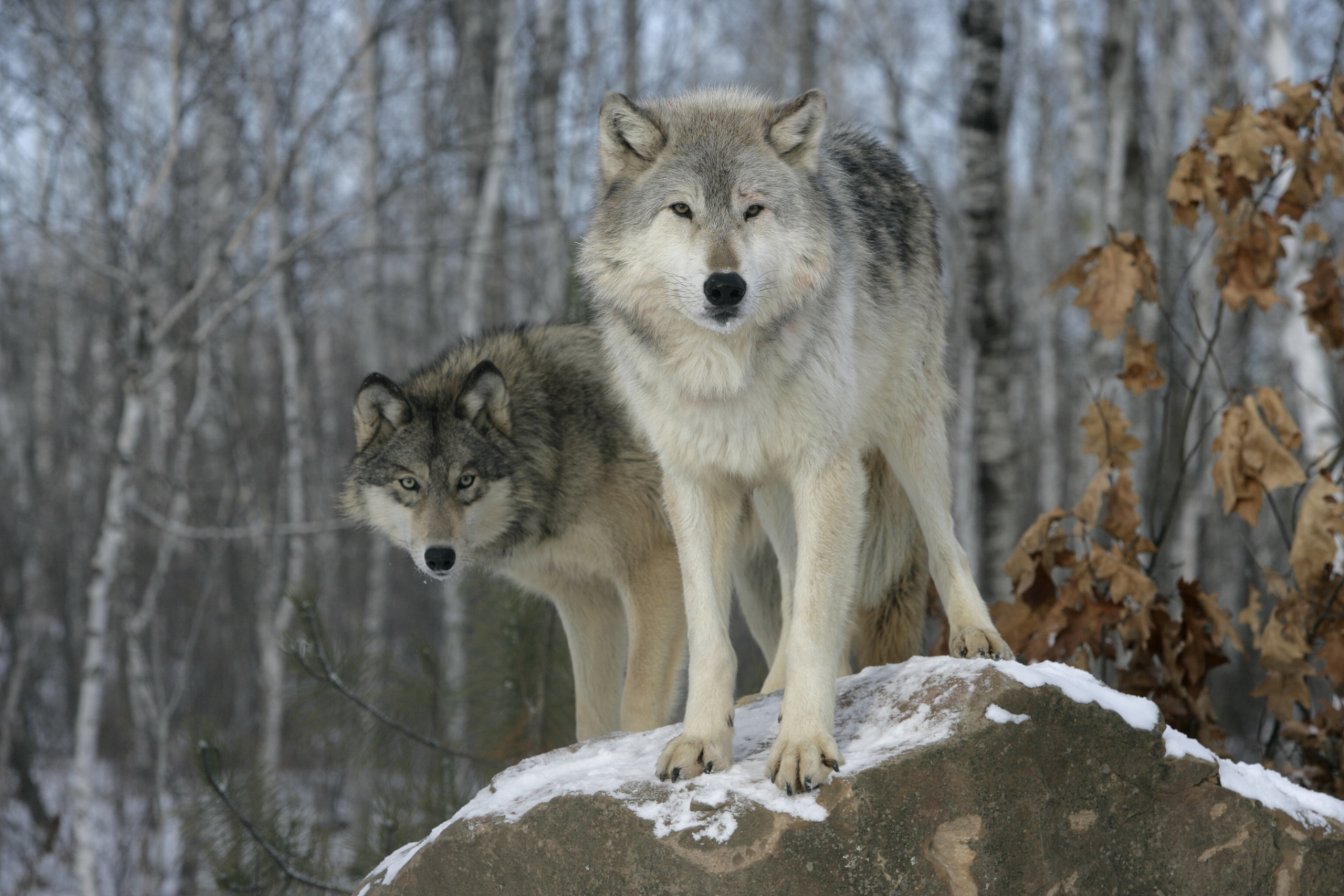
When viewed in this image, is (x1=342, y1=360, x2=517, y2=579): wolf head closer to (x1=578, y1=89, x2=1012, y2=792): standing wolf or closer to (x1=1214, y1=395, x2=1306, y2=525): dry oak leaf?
(x1=578, y1=89, x2=1012, y2=792): standing wolf

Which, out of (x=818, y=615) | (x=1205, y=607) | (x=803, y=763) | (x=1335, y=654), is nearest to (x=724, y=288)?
(x=818, y=615)

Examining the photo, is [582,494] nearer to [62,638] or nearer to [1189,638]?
[1189,638]

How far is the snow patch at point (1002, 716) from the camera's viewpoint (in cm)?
282

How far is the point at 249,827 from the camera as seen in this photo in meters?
4.75

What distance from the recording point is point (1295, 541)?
4.32 meters

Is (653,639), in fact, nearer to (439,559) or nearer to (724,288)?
(439,559)

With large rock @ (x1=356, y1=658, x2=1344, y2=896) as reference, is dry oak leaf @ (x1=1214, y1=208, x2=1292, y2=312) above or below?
A: above

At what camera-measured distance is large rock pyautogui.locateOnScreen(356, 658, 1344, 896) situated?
2.69 metres

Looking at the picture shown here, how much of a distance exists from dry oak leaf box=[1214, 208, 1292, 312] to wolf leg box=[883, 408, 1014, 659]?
5.27 ft

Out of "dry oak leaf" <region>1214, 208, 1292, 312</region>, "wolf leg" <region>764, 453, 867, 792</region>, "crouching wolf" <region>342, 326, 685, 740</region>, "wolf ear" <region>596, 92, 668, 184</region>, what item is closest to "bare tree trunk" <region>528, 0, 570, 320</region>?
"crouching wolf" <region>342, 326, 685, 740</region>

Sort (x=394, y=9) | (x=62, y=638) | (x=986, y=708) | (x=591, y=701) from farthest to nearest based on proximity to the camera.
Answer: (x=62, y=638), (x=394, y=9), (x=591, y=701), (x=986, y=708)

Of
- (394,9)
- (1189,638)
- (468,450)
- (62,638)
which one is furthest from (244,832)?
(62,638)

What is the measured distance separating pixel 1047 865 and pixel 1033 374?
68.3 ft

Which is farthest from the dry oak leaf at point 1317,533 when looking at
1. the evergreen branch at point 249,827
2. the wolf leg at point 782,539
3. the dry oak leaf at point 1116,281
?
the evergreen branch at point 249,827
